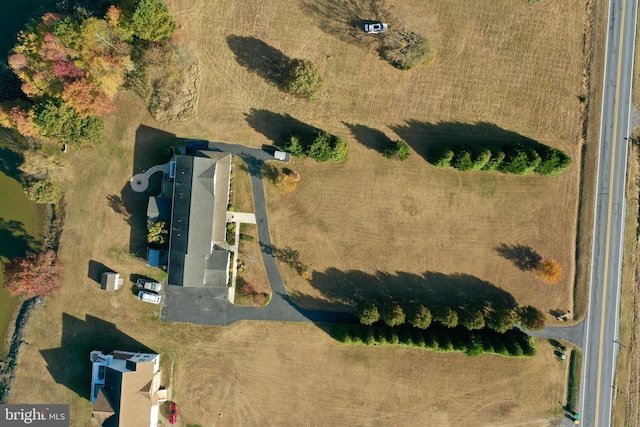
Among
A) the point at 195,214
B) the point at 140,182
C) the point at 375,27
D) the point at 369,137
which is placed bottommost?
the point at 195,214

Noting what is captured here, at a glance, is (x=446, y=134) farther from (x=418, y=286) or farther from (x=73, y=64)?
(x=73, y=64)

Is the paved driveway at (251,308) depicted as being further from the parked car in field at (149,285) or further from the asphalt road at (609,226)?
the asphalt road at (609,226)

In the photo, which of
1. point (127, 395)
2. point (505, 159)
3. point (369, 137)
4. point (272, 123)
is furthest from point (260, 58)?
point (127, 395)

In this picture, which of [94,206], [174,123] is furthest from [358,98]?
[94,206]

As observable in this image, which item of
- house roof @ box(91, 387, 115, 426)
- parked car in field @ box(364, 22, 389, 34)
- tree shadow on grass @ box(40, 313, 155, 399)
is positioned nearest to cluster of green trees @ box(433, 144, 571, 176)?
parked car in field @ box(364, 22, 389, 34)

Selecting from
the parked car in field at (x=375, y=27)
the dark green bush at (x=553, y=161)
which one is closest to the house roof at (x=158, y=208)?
the parked car in field at (x=375, y=27)

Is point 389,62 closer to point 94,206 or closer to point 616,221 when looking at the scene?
point 616,221

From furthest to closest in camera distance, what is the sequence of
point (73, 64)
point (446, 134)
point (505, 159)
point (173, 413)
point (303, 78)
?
point (446, 134) < point (173, 413) < point (505, 159) < point (303, 78) < point (73, 64)
